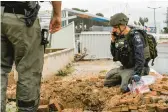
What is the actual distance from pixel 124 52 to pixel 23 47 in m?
3.34

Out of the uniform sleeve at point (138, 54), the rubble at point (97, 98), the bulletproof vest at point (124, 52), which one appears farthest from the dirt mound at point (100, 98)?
the bulletproof vest at point (124, 52)

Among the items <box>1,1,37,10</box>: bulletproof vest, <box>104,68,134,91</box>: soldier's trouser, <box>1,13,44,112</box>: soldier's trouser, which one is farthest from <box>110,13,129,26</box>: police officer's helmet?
<box>1,1,37,10</box>: bulletproof vest

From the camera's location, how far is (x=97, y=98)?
249 inches

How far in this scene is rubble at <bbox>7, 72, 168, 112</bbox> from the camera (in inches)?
211

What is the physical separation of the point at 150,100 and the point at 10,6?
2597mm

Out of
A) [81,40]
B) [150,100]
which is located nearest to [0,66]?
[150,100]

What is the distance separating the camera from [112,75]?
287 inches

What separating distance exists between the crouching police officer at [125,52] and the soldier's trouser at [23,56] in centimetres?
280

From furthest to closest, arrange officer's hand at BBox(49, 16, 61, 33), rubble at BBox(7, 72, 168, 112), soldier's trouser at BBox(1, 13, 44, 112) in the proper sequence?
1. rubble at BBox(7, 72, 168, 112)
2. officer's hand at BBox(49, 16, 61, 33)
3. soldier's trouser at BBox(1, 13, 44, 112)

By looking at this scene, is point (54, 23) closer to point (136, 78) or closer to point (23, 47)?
point (23, 47)

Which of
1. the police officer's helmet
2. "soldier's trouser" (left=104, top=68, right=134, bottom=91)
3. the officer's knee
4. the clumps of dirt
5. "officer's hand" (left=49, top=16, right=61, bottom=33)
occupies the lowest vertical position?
the clumps of dirt

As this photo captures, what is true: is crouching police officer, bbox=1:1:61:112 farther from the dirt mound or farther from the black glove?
the black glove

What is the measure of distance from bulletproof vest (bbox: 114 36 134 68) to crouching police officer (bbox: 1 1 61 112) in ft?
9.88

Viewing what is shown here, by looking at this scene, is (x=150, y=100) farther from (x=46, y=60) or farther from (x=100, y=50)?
(x=100, y=50)
